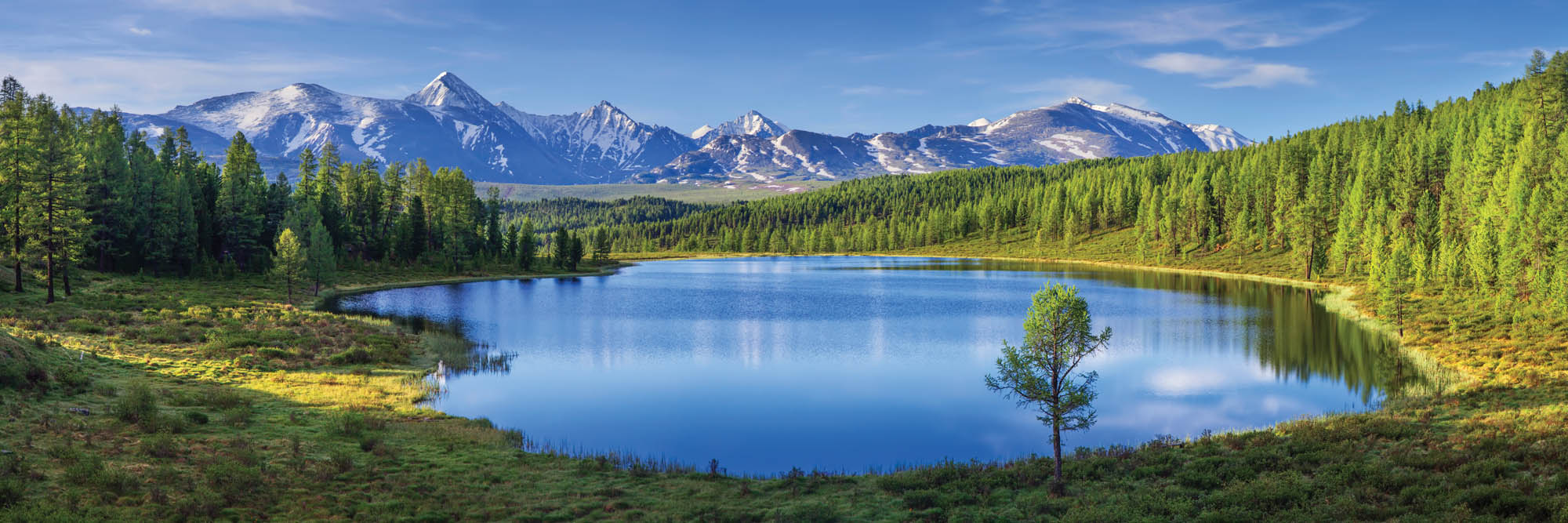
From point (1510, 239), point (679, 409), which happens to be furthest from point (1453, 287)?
point (679, 409)

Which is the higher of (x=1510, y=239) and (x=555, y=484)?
(x=1510, y=239)

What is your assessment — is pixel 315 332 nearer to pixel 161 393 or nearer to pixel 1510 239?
pixel 161 393

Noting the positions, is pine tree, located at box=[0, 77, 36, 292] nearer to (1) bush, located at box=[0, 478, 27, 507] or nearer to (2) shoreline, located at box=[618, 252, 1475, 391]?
(1) bush, located at box=[0, 478, 27, 507]

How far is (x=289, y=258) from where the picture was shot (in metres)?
80.8

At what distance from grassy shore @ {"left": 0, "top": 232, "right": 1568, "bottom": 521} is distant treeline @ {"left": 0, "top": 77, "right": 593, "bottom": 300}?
33425 millimetres

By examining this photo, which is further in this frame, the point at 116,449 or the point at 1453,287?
the point at 1453,287

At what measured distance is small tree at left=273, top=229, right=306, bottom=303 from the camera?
80438 millimetres

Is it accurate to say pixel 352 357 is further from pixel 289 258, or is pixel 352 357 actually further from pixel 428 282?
pixel 428 282

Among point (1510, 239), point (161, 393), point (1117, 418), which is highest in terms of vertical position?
point (1510, 239)

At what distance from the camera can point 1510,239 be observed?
60.3 meters

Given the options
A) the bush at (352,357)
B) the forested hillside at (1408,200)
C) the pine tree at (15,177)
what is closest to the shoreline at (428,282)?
the pine tree at (15,177)

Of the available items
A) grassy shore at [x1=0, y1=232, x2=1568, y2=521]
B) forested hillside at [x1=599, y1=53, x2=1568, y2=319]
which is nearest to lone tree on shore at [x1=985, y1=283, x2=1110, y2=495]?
grassy shore at [x1=0, y1=232, x2=1568, y2=521]

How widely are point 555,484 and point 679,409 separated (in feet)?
46.9

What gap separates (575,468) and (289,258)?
7341 cm
